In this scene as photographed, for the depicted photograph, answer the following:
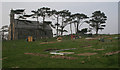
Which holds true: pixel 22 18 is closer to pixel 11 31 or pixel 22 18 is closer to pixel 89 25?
pixel 11 31

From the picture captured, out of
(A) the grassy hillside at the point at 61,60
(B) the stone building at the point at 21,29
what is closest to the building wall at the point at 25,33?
(B) the stone building at the point at 21,29

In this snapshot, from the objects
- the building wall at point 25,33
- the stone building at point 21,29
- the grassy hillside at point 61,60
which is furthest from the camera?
the building wall at point 25,33

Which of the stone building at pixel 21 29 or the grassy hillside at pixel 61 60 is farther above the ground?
the stone building at pixel 21 29

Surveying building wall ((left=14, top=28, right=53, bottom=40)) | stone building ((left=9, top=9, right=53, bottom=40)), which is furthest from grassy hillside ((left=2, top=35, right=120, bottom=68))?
building wall ((left=14, top=28, right=53, bottom=40))

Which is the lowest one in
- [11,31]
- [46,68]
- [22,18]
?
[46,68]

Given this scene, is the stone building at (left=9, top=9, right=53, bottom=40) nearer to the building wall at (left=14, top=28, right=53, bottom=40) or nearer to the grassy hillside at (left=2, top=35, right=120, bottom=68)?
the building wall at (left=14, top=28, right=53, bottom=40)

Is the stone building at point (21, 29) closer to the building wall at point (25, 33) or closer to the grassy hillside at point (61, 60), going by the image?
the building wall at point (25, 33)

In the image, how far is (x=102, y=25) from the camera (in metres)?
69.4

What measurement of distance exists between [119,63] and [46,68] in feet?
18.6

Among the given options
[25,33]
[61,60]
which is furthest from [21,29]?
[61,60]

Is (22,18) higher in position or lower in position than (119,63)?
higher

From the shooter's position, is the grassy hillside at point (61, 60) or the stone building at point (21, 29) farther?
the stone building at point (21, 29)

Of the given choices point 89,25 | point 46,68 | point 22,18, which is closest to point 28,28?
point 22,18

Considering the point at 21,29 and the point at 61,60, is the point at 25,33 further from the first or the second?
the point at 61,60
